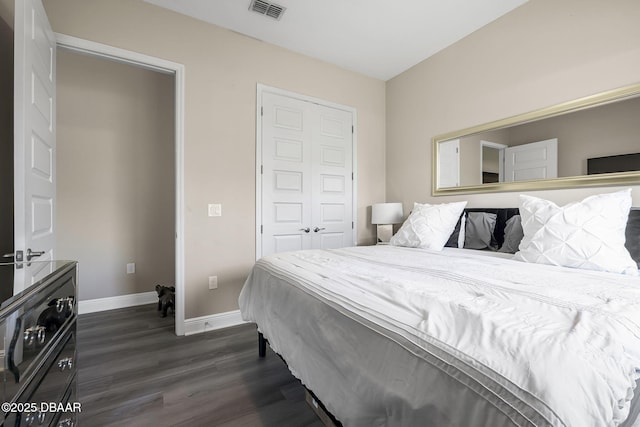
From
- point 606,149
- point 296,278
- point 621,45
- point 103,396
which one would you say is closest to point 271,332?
point 296,278

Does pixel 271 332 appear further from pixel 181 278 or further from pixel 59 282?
pixel 181 278

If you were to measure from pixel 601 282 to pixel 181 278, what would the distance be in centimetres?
274

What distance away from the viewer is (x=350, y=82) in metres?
3.49

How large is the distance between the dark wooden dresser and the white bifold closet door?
6.25ft

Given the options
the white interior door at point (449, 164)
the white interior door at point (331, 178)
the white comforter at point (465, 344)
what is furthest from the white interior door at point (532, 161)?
the white interior door at point (331, 178)

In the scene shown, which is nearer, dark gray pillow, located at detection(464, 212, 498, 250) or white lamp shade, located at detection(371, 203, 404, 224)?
dark gray pillow, located at detection(464, 212, 498, 250)

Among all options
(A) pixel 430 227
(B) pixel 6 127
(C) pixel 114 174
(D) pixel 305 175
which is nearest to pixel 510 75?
(A) pixel 430 227

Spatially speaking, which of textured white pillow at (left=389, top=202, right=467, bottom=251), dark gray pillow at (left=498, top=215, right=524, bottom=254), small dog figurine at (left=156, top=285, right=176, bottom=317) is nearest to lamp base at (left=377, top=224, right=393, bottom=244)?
textured white pillow at (left=389, top=202, right=467, bottom=251)

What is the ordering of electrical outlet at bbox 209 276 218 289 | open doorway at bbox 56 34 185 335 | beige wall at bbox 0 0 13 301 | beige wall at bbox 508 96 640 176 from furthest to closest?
1. electrical outlet at bbox 209 276 218 289
2. open doorway at bbox 56 34 185 335
3. beige wall at bbox 508 96 640 176
4. beige wall at bbox 0 0 13 301

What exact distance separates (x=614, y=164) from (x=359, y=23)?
2.28 m

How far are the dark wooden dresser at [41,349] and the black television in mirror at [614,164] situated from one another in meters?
2.94

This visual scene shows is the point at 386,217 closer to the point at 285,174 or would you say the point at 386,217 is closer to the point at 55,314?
the point at 285,174

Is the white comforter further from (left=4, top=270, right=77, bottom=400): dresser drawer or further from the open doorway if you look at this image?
the open doorway

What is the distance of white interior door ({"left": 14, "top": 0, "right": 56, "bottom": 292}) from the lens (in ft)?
4.52
